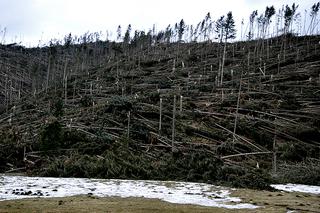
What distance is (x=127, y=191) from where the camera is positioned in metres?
10.7

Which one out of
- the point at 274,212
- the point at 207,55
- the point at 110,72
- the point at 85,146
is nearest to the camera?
the point at 274,212

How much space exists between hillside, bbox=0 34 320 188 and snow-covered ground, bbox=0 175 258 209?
260cm

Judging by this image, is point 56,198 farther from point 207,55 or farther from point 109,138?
point 207,55

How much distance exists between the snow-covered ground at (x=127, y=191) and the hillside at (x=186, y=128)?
8.52 ft

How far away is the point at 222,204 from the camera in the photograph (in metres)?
8.90

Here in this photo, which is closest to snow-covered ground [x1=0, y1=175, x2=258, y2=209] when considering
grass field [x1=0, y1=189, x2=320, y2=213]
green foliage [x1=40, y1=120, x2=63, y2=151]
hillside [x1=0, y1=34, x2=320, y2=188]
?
grass field [x1=0, y1=189, x2=320, y2=213]

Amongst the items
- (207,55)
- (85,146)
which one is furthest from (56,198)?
(207,55)

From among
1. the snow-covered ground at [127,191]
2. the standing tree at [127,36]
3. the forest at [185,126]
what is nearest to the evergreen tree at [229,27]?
the forest at [185,126]

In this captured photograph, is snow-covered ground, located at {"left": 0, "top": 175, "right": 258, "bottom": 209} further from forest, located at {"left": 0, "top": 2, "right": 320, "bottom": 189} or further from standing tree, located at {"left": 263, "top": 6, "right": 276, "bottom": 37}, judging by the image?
standing tree, located at {"left": 263, "top": 6, "right": 276, "bottom": 37}

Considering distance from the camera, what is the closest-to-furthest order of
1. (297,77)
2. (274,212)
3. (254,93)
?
(274,212) < (254,93) < (297,77)

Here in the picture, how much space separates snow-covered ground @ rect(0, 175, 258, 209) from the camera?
30.4ft

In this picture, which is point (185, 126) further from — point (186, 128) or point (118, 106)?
point (118, 106)

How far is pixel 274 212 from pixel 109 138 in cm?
1235

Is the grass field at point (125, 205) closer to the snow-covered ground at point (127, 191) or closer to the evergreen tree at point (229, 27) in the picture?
the snow-covered ground at point (127, 191)
